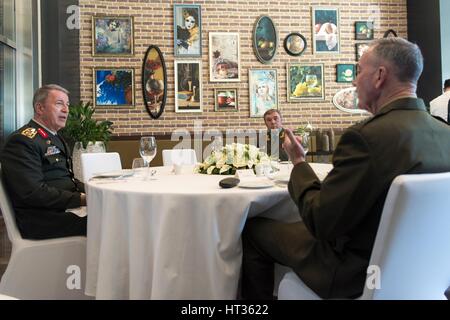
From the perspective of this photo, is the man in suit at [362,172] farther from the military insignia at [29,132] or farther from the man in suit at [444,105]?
the man in suit at [444,105]

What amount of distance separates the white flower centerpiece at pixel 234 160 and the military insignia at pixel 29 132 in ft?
3.34

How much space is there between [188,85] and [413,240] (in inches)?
230

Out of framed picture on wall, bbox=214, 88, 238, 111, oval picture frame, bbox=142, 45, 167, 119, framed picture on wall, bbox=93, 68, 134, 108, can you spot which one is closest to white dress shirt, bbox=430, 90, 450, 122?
framed picture on wall, bbox=214, 88, 238, 111

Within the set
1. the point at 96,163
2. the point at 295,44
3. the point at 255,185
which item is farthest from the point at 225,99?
the point at 255,185

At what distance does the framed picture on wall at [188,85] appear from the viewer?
668 cm

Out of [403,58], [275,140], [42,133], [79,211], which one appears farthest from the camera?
[275,140]

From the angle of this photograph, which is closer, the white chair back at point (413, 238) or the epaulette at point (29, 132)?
the white chair back at point (413, 238)

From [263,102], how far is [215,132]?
3.14 ft

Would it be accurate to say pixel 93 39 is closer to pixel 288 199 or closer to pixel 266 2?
pixel 266 2

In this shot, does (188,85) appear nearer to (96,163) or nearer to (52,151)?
(96,163)

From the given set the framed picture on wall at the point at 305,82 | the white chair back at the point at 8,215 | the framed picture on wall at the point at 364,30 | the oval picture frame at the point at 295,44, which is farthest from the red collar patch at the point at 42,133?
the framed picture on wall at the point at 364,30

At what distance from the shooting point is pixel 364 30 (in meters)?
7.15

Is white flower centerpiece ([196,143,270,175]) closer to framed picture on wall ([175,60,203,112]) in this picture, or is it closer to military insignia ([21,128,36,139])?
military insignia ([21,128,36,139])
